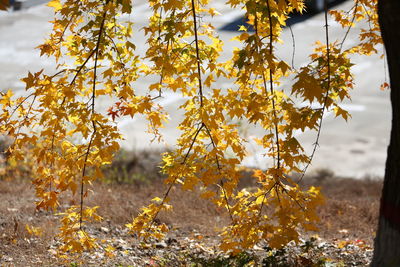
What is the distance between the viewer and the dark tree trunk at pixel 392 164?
134 inches

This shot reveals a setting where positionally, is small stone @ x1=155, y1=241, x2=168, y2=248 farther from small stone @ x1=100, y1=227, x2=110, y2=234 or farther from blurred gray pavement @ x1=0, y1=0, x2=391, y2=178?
blurred gray pavement @ x1=0, y1=0, x2=391, y2=178

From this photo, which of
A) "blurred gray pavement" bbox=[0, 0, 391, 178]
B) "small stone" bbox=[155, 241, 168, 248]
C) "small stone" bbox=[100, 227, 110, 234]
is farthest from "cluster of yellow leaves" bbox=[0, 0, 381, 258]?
"blurred gray pavement" bbox=[0, 0, 391, 178]

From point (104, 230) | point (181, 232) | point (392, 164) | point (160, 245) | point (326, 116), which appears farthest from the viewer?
point (326, 116)

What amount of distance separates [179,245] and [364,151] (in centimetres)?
469

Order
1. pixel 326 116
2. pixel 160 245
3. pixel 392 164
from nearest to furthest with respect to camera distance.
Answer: pixel 392 164
pixel 160 245
pixel 326 116

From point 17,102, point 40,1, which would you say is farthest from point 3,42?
point 17,102

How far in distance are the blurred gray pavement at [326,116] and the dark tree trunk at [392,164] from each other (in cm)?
351

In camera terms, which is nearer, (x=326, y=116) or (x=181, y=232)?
(x=181, y=232)

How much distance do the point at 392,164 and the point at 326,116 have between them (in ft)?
26.3

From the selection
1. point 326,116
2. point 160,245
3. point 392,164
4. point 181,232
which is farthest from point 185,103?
point 326,116

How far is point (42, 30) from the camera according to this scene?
16891 mm

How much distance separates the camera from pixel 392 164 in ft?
11.6

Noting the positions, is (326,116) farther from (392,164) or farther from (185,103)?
(392,164)

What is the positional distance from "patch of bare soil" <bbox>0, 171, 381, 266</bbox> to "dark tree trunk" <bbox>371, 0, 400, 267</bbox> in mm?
1558
